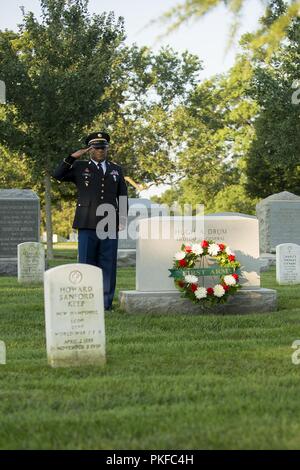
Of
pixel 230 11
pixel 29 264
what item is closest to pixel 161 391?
pixel 230 11

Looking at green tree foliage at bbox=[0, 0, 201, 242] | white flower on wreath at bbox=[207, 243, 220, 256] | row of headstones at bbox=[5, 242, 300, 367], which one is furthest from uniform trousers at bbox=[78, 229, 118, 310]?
green tree foliage at bbox=[0, 0, 201, 242]

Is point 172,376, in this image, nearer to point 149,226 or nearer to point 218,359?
point 218,359

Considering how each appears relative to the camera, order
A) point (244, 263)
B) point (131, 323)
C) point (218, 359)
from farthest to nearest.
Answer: point (244, 263), point (131, 323), point (218, 359)

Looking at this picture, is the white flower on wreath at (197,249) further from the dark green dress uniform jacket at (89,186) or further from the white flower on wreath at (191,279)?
the dark green dress uniform jacket at (89,186)

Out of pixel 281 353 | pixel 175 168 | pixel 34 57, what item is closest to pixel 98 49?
pixel 34 57

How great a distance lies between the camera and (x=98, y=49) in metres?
26.5

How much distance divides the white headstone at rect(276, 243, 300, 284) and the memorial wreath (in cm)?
544

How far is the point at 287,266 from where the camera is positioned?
15.3 metres

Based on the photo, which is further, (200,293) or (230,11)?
(200,293)

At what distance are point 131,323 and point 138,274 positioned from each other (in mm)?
1369

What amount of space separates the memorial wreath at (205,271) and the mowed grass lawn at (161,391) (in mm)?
1061

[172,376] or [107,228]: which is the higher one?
[107,228]

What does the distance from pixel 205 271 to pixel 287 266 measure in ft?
19.0

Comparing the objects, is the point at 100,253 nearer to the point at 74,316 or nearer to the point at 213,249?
the point at 213,249
